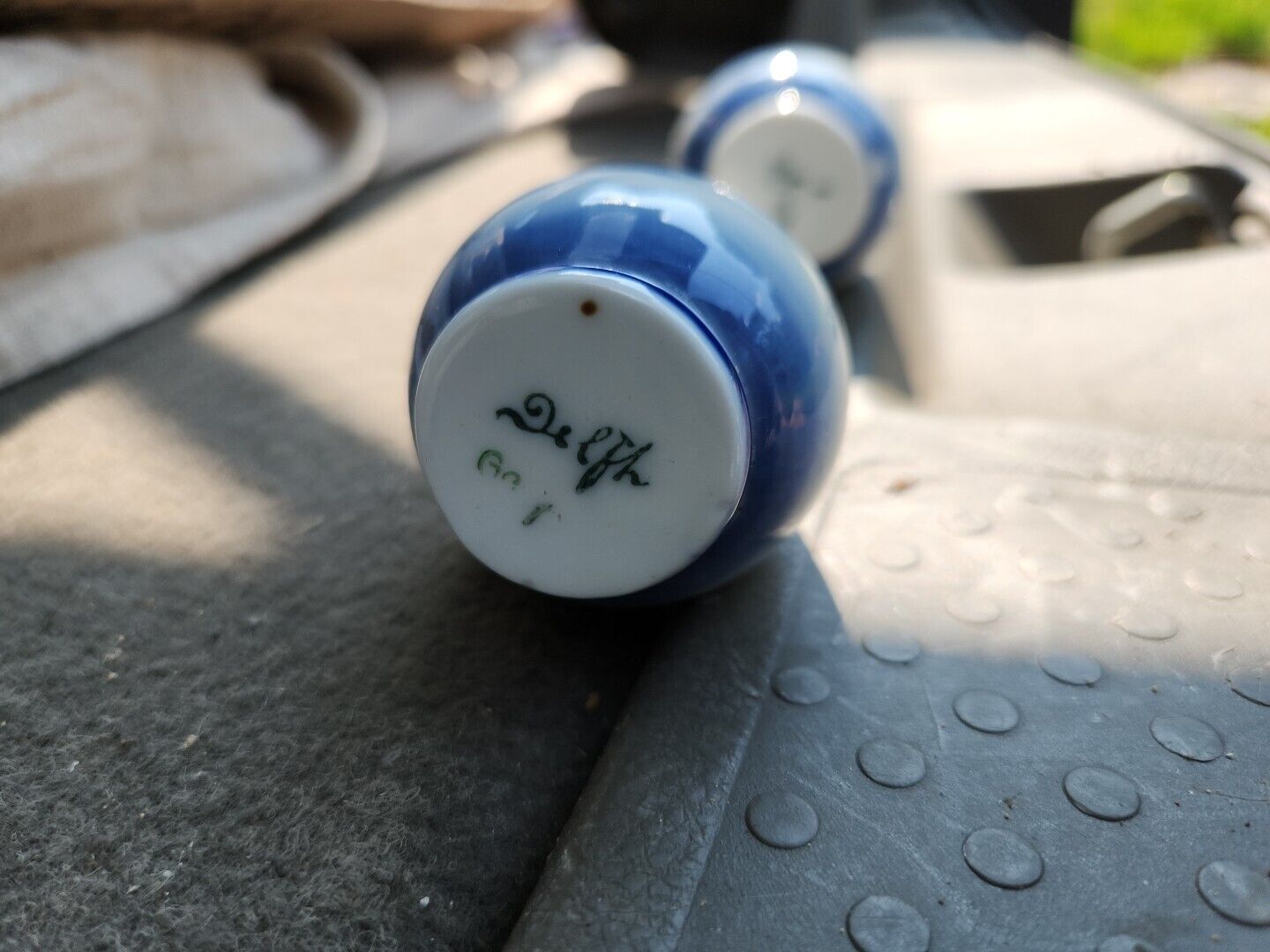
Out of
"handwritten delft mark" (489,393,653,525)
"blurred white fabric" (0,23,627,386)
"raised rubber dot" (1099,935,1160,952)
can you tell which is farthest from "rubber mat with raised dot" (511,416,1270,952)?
"blurred white fabric" (0,23,627,386)

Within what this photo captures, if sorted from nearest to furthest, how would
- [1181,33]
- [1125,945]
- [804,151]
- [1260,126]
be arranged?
[1125,945] → [804,151] → [1260,126] → [1181,33]

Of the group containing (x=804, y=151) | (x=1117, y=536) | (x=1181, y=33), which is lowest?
(x=1181, y=33)

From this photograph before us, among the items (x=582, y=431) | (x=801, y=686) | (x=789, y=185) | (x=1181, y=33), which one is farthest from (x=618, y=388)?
(x=1181, y=33)

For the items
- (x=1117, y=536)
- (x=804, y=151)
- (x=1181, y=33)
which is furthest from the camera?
(x=1181, y=33)

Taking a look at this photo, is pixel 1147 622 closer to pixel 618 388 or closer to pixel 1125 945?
pixel 1125 945

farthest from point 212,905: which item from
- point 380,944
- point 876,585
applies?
point 876,585

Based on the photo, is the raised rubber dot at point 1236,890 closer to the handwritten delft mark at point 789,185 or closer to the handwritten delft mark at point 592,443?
the handwritten delft mark at point 592,443

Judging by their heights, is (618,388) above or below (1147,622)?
above
